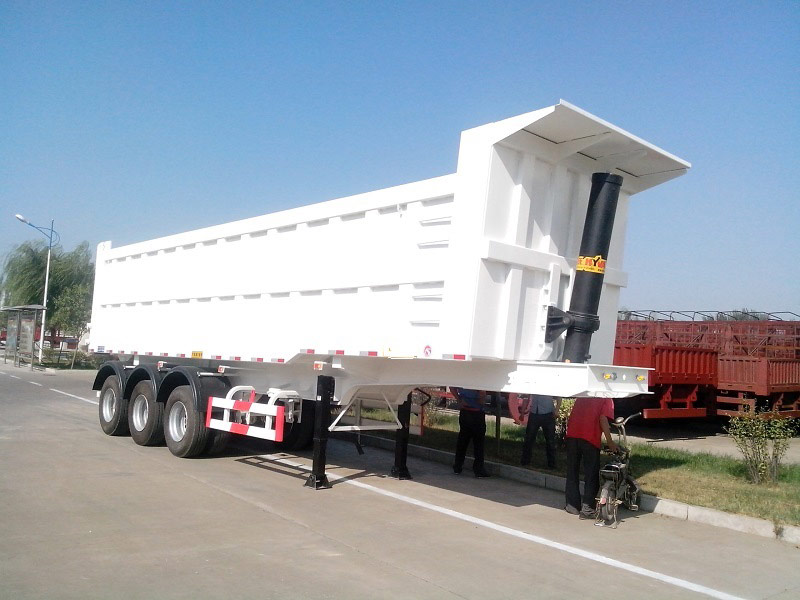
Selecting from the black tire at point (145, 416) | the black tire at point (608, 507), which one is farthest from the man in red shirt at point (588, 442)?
the black tire at point (145, 416)

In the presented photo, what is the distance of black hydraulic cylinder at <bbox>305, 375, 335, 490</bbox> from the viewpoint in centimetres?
853

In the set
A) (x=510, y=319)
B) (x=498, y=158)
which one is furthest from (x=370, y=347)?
(x=498, y=158)

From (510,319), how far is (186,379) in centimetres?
560

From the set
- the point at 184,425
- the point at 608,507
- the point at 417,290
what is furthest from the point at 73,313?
the point at 608,507

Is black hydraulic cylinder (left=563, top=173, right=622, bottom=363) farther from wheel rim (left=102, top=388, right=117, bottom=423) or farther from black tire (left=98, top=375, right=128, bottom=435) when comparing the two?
wheel rim (left=102, top=388, right=117, bottom=423)

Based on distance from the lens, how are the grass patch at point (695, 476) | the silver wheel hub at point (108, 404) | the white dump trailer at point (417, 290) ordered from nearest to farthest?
the white dump trailer at point (417, 290), the grass patch at point (695, 476), the silver wheel hub at point (108, 404)

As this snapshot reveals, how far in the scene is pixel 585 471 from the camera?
25.9 feet

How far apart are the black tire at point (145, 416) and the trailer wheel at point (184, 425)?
291mm

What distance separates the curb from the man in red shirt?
2.94 ft

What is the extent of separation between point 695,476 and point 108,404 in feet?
31.0

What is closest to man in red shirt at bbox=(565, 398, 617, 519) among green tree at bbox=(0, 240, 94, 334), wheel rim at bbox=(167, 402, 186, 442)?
wheel rim at bbox=(167, 402, 186, 442)

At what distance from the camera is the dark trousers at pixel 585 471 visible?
7.81m

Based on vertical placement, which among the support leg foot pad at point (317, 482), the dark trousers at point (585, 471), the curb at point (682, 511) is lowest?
the support leg foot pad at point (317, 482)

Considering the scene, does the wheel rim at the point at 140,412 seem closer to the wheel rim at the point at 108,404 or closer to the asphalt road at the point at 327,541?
the wheel rim at the point at 108,404
